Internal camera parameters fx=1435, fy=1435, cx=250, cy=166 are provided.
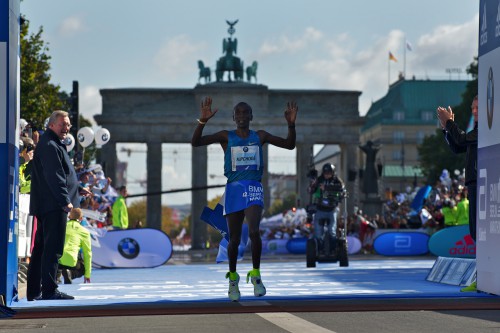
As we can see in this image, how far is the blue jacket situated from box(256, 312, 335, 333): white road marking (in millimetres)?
3623

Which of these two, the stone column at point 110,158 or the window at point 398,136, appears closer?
the stone column at point 110,158

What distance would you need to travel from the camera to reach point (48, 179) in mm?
13648

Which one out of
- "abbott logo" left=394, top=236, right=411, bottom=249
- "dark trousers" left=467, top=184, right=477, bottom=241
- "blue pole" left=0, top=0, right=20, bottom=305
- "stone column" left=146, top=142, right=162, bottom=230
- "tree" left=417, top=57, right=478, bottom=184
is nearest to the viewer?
"blue pole" left=0, top=0, right=20, bottom=305

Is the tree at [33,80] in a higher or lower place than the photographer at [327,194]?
higher

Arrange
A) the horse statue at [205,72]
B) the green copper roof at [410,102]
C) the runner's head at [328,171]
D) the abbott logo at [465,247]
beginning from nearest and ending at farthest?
the runner's head at [328,171]
the abbott logo at [465,247]
the horse statue at [205,72]
the green copper roof at [410,102]

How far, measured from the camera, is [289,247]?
49.5 meters

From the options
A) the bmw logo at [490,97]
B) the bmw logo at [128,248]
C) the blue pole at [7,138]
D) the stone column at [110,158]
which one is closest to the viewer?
the blue pole at [7,138]

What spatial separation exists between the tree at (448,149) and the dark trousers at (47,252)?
185 feet

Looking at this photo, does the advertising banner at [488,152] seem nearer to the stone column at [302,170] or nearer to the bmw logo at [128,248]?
the bmw logo at [128,248]

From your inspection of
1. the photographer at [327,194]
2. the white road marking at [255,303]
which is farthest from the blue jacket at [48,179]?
the photographer at [327,194]

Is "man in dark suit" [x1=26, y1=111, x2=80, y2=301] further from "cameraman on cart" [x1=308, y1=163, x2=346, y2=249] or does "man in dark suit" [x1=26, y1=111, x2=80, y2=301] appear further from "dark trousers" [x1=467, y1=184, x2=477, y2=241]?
"cameraman on cart" [x1=308, y1=163, x2=346, y2=249]

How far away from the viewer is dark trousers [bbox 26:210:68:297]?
1383cm

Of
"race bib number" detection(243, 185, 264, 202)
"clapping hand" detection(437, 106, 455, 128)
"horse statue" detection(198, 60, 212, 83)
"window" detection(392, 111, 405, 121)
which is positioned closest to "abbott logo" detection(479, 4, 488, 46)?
"clapping hand" detection(437, 106, 455, 128)

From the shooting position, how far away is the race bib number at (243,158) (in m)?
13.0
